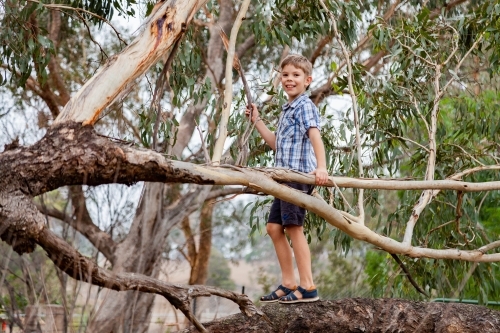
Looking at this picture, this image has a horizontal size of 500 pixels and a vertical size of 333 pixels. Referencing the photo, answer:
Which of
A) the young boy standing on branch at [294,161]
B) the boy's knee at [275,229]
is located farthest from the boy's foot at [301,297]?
the boy's knee at [275,229]

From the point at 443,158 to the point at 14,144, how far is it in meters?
3.79

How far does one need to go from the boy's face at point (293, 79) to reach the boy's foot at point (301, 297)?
1010 millimetres

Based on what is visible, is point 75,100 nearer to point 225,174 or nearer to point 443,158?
point 225,174

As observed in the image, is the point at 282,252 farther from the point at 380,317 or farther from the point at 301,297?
the point at 380,317

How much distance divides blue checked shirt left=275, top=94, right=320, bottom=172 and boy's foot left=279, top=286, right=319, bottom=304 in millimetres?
607

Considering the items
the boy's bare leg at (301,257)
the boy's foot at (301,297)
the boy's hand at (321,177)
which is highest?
the boy's hand at (321,177)

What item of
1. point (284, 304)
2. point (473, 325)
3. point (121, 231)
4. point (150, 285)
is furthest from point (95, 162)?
point (121, 231)

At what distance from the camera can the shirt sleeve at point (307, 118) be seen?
3.71m

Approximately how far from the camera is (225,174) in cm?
309

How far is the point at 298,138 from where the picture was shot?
3.79m

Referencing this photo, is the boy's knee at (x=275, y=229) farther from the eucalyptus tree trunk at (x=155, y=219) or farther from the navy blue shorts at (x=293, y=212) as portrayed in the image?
the eucalyptus tree trunk at (x=155, y=219)

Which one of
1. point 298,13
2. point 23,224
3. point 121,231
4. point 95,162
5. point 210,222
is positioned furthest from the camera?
point 210,222

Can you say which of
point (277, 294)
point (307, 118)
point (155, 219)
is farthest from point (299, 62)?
point (155, 219)

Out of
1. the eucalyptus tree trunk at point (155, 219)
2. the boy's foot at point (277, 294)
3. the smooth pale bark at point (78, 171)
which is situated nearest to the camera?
the smooth pale bark at point (78, 171)
